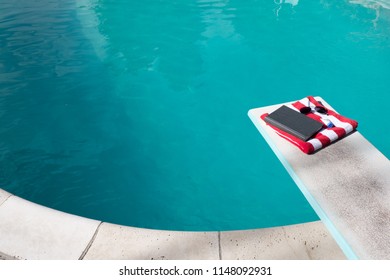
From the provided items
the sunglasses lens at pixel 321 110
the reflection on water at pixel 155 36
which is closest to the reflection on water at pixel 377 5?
the reflection on water at pixel 155 36

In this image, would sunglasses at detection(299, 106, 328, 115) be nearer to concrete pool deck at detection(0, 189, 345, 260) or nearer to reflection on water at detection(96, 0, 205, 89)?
concrete pool deck at detection(0, 189, 345, 260)

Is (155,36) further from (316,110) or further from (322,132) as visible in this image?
(322,132)

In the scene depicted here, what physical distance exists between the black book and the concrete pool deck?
839 millimetres

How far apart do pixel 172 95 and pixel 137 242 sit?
3.50 metres

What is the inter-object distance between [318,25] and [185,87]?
4335 mm

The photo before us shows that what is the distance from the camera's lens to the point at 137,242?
109 inches

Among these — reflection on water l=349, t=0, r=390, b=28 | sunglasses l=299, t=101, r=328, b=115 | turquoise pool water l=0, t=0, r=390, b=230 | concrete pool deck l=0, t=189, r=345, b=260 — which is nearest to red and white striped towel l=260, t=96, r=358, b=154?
sunglasses l=299, t=101, r=328, b=115

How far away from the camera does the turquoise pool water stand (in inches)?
158

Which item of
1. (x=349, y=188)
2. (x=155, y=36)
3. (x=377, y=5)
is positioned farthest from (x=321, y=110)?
(x=377, y=5)

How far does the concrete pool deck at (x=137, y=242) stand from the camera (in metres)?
2.67

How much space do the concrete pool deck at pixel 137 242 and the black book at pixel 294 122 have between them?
33.1 inches

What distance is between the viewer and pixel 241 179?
427 centimetres
